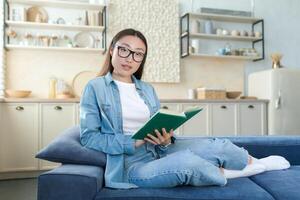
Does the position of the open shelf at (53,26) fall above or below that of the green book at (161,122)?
above

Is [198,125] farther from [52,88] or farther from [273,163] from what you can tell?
[273,163]

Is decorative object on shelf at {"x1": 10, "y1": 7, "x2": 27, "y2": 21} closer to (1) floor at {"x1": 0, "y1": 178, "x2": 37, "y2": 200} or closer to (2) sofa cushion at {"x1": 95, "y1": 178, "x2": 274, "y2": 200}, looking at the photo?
(1) floor at {"x1": 0, "y1": 178, "x2": 37, "y2": 200}

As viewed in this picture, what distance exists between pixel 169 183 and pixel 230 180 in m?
0.37

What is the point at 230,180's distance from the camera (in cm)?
153

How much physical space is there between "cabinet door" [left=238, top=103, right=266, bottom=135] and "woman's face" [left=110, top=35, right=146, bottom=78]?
272cm

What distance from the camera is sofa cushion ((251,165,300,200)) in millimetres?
1357

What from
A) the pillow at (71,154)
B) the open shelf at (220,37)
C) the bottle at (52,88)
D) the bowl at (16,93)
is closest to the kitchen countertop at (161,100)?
the bowl at (16,93)

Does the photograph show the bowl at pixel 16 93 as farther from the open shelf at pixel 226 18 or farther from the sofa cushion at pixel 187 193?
the sofa cushion at pixel 187 193

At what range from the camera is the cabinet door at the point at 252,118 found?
13.3ft

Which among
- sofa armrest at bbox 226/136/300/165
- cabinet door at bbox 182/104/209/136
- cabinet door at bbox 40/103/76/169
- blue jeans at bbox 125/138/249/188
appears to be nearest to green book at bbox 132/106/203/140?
blue jeans at bbox 125/138/249/188

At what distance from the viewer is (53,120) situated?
3457mm

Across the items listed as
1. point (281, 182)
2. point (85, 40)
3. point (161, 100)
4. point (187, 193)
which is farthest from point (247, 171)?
point (85, 40)

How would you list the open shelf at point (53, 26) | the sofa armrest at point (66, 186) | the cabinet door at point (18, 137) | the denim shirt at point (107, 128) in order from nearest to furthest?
the sofa armrest at point (66, 186), the denim shirt at point (107, 128), the cabinet door at point (18, 137), the open shelf at point (53, 26)

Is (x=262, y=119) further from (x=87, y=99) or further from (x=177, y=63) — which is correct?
(x=87, y=99)
